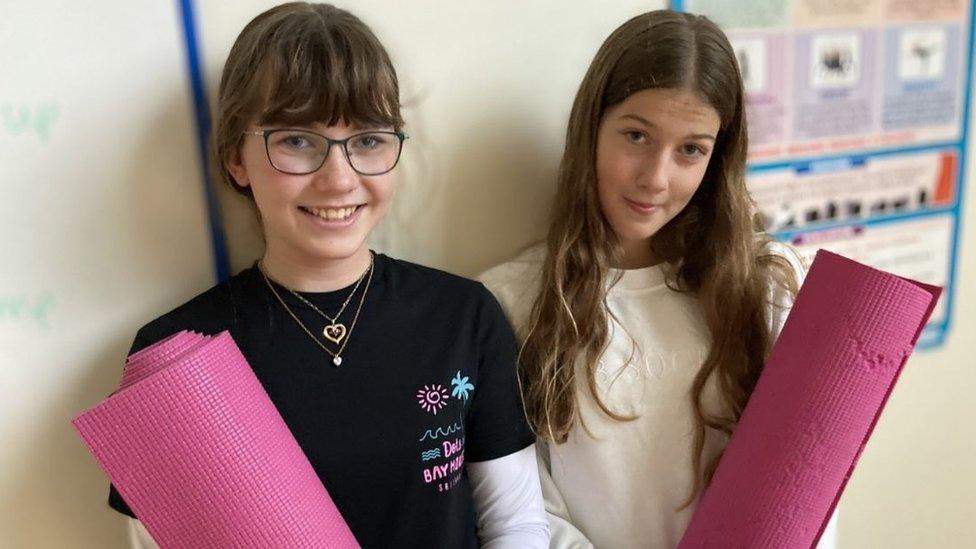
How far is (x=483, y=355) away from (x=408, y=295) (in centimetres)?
12

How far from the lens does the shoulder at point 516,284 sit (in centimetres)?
98

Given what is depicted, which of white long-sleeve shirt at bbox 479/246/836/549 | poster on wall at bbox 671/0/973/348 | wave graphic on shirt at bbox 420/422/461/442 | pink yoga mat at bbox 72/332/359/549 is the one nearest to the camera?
pink yoga mat at bbox 72/332/359/549

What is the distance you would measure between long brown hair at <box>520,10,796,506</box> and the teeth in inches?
11.6

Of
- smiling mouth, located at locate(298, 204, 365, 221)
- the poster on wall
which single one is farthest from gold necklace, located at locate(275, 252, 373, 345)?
the poster on wall

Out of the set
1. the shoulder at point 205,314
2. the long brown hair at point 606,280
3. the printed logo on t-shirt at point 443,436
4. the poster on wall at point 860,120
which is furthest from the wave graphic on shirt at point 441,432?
the poster on wall at point 860,120

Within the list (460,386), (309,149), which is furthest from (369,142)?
(460,386)

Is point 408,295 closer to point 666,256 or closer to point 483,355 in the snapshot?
point 483,355

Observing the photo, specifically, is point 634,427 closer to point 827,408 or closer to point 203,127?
point 827,408

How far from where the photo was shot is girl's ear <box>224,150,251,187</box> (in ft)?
2.59

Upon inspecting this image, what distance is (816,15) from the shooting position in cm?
114

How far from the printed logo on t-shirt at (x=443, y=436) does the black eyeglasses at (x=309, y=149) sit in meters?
0.26

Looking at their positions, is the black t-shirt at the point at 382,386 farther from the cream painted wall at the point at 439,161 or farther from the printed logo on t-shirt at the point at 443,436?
the cream painted wall at the point at 439,161

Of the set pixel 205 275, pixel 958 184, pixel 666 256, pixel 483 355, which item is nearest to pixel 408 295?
pixel 483 355

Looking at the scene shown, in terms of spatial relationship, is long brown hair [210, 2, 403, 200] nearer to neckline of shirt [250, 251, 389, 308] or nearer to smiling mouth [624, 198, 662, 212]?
neckline of shirt [250, 251, 389, 308]
